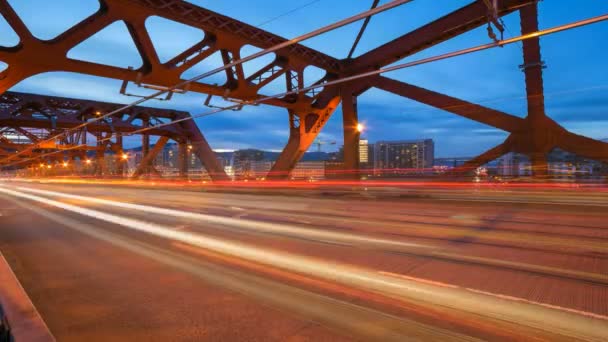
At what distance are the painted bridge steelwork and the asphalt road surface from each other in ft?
14.5

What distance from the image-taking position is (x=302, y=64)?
50.4 feet

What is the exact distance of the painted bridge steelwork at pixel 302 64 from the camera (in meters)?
9.76

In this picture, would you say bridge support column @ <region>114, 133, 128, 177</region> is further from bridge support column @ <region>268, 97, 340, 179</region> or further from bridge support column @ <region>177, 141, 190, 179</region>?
bridge support column @ <region>268, 97, 340, 179</region>

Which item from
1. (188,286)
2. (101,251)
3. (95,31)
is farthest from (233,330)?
(95,31)

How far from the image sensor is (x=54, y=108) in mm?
23953

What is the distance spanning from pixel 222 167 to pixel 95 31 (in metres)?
20.7

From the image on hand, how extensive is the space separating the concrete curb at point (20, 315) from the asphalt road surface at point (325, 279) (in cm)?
22

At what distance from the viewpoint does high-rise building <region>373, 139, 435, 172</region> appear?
18.9 metres

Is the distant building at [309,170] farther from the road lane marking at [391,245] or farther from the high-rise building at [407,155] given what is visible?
the road lane marking at [391,245]

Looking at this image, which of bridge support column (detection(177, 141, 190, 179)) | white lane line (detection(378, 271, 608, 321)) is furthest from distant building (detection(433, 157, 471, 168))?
bridge support column (detection(177, 141, 190, 179))

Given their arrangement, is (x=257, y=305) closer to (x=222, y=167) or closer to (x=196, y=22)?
(x=196, y=22)

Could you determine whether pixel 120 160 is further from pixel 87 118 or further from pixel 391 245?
pixel 391 245

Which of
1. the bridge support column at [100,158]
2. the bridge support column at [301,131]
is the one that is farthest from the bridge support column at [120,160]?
the bridge support column at [301,131]

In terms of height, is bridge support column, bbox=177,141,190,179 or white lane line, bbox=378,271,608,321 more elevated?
bridge support column, bbox=177,141,190,179
